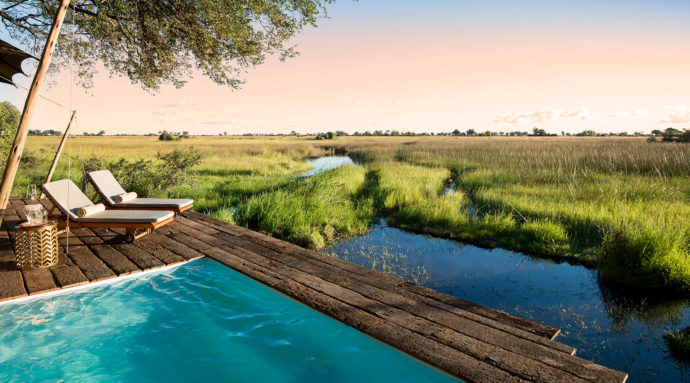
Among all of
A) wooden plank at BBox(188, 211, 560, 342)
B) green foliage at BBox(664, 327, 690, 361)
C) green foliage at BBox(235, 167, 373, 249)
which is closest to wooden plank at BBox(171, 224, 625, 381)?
wooden plank at BBox(188, 211, 560, 342)

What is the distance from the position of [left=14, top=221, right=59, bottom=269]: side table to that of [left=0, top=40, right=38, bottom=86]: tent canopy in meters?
2.96

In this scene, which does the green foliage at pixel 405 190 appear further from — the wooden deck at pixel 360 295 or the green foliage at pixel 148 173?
the green foliage at pixel 148 173

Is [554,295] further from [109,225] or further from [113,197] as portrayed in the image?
[113,197]

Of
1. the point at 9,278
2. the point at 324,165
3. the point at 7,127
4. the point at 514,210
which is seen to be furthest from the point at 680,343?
the point at 7,127

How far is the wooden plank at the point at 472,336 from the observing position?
228 cm

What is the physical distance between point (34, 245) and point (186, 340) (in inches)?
79.7

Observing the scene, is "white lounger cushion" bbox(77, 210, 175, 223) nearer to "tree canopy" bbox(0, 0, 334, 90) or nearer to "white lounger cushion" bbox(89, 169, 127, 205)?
"white lounger cushion" bbox(89, 169, 127, 205)

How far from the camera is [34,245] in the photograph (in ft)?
12.7

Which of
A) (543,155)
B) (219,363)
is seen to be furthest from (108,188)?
(543,155)

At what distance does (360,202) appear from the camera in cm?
951

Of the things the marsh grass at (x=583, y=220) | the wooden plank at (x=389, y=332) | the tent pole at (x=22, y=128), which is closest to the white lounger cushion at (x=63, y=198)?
the tent pole at (x=22, y=128)

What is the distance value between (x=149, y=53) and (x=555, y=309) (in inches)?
386

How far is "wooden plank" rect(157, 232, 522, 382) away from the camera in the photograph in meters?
2.25

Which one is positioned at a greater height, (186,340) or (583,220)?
(583,220)
